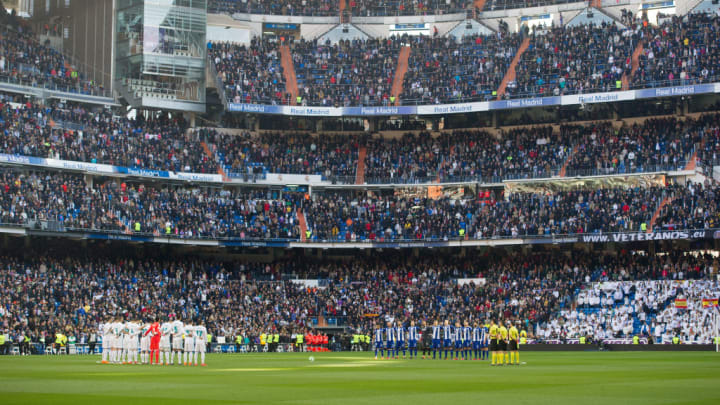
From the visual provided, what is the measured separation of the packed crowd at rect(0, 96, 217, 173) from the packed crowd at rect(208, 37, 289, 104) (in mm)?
4822

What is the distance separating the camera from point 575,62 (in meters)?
69.2

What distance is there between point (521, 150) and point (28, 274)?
35362 mm

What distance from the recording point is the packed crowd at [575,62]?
67.3 m

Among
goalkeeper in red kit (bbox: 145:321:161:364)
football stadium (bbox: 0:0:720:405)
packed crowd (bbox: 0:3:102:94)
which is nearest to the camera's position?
goalkeeper in red kit (bbox: 145:321:161:364)

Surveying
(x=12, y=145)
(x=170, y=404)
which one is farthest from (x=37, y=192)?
(x=170, y=404)

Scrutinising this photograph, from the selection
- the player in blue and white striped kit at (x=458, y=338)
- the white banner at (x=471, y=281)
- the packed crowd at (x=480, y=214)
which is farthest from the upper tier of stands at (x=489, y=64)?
the player in blue and white striped kit at (x=458, y=338)

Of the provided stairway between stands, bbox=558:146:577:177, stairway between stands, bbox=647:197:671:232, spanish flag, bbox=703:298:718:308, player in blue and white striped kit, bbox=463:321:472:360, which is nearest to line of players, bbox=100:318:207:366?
player in blue and white striped kit, bbox=463:321:472:360

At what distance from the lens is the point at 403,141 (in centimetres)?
7369

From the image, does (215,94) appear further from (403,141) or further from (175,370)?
(175,370)

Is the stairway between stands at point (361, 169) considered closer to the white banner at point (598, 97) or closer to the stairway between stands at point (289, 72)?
the stairway between stands at point (289, 72)

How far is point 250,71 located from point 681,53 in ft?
105

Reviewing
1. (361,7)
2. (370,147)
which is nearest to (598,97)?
(370,147)

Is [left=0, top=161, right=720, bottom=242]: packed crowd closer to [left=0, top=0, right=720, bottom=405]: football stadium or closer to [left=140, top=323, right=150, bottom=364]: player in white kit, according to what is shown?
[left=0, top=0, right=720, bottom=405]: football stadium

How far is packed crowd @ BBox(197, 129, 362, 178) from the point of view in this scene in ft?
232
